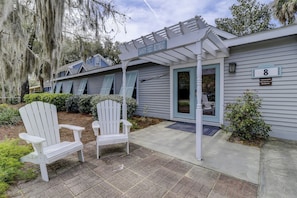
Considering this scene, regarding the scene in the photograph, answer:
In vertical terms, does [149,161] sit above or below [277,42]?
below

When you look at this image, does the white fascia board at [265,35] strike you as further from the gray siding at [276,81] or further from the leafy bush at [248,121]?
the leafy bush at [248,121]

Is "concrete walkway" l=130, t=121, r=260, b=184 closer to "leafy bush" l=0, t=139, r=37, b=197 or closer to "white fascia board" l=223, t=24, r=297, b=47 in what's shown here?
"leafy bush" l=0, t=139, r=37, b=197

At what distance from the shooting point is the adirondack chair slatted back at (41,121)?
2370 mm

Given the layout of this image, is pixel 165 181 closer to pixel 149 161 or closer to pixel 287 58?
pixel 149 161

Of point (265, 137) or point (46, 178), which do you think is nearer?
point (46, 178)

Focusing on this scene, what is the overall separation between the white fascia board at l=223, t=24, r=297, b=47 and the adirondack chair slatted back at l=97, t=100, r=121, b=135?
350 centimetres

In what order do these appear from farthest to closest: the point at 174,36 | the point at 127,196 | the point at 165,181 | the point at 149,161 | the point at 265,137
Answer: the point at 265,137 → the point at 174,36 → the point at 149,161 → the point at 165,181 → the point at 127,196

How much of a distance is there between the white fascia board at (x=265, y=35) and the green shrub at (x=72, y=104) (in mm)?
7369

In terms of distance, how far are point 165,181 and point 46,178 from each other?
65.8 inches

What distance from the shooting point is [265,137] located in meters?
3.63

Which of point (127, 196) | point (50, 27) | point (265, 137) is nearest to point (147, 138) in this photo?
point (127, 196)

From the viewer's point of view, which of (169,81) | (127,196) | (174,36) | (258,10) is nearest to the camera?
(127,196)

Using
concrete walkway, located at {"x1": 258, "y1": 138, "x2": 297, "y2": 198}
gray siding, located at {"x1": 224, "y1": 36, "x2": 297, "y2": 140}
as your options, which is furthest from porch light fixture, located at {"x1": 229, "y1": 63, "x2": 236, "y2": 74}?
concrete walkway, located at {"x1": 258, "y1": 138, "x2": 297, "y2": 198}

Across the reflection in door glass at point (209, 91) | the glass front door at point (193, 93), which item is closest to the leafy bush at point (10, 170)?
the glass front door at point (193, 93)
